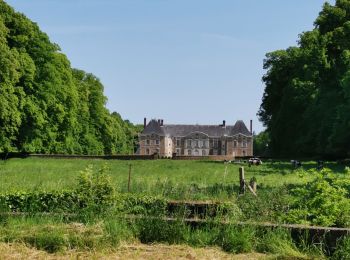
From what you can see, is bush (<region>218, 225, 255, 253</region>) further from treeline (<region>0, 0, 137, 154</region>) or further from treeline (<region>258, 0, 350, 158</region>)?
treeline (<region>258, 0, 350, 158</region>)

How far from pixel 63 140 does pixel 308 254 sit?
151 feet

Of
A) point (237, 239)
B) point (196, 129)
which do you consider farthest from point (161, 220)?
point (196, 129)

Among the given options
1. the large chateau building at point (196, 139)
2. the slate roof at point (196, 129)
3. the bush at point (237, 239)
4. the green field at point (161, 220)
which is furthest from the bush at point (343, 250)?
the slate roof at point (196, 129)

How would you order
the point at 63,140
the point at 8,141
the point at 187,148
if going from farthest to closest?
the point at 187,148 → the point at 63,140 → the point at 8,141

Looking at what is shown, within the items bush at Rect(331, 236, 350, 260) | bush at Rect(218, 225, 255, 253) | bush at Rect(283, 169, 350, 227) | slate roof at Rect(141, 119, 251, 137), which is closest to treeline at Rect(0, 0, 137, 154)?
bush at Rect(283, 169, 350, 227)

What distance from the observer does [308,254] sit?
23.7ft

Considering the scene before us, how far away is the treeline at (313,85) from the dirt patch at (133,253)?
122 feet

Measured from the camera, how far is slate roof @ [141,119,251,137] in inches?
5443

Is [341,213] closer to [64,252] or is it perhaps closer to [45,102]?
[64,252]

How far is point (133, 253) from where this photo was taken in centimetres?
723

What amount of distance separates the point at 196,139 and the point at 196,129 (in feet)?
9.16

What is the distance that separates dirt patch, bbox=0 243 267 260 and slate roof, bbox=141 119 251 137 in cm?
12899

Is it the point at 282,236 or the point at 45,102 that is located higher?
the point at 45,102

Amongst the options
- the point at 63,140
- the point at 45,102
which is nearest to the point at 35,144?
the point at 45,102
